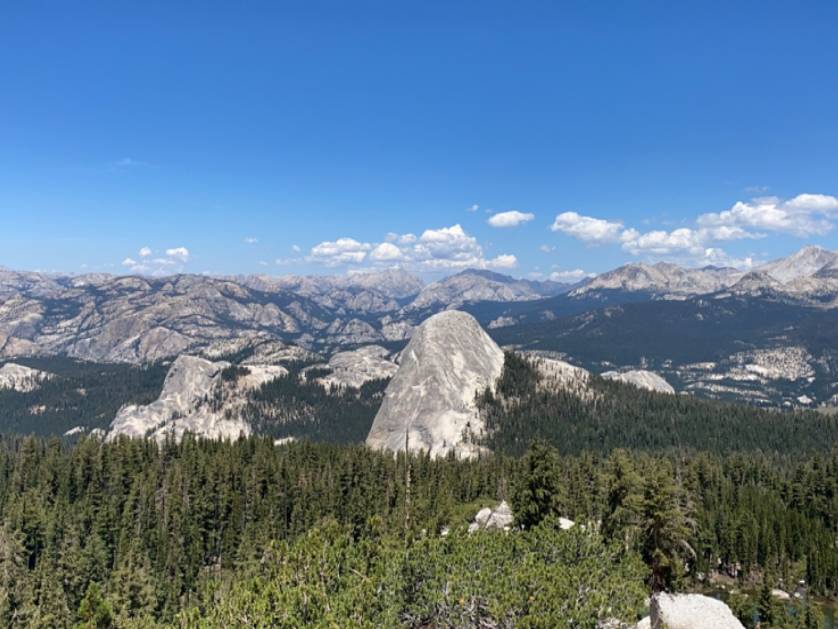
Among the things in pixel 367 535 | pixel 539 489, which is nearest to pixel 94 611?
pixel 367 535

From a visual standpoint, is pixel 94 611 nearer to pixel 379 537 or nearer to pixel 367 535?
pixel 367 535

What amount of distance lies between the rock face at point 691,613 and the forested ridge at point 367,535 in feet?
11.3

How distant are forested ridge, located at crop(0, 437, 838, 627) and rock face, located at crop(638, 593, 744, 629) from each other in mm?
3444

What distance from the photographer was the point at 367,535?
5266 cm

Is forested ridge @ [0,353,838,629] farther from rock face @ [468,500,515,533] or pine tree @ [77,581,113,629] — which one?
rock face @ [468,500,515,533]

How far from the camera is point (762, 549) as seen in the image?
11244 centimetres

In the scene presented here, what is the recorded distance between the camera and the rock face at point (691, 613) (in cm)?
4715

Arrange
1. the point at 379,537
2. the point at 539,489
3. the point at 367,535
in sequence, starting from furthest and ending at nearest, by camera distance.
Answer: the point at 539,489 → the point at 379,537 → the point at 367,535

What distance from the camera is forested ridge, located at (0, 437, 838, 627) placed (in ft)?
114

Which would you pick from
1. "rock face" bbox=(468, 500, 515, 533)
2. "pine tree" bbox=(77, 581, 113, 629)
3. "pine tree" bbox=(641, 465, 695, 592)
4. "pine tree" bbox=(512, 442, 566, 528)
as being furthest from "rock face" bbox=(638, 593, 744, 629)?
"pine tree" bbox=(77, 581, 113, 629)

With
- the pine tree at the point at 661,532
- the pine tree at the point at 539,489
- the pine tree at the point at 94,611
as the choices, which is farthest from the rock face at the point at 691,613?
the pine tree at the point at 94,611

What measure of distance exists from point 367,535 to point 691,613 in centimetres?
3065

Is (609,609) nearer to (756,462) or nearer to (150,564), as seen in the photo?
(150,564)

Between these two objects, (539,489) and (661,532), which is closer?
(661,532)
